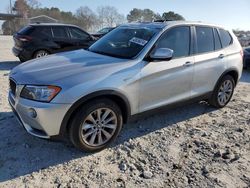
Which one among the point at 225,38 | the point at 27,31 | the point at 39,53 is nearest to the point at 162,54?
the point at 225,38

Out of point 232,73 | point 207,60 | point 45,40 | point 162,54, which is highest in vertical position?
point 162,54

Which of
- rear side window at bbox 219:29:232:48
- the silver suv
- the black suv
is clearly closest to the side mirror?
the silver suv

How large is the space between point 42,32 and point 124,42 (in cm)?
667

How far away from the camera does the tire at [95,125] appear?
12.3 feet

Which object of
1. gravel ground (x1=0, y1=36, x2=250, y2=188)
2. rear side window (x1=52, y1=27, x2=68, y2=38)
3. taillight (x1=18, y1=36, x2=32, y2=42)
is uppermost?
rear side window (x1=52, y1=27, x2=68, y2=38)

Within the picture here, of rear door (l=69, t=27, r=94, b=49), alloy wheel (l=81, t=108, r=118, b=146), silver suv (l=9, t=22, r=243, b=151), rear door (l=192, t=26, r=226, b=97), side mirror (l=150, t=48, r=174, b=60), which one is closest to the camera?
silver suv (l=9, t=22, r=243, b=151)

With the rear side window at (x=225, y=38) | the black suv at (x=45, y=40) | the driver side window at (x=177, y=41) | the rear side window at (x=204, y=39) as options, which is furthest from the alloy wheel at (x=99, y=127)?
the black suv at (x=45, y=40)

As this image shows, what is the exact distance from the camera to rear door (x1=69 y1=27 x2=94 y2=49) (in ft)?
36.4

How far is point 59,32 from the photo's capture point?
1093 cm

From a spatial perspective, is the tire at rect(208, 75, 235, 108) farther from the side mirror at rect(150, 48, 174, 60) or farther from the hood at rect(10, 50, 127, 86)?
the hood at rect(10, 50, 127, 86)

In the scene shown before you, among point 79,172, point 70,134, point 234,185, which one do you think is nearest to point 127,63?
point 70,134

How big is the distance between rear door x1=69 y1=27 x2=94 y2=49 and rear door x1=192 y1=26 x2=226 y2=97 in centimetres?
644

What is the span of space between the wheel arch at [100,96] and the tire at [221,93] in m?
2.28

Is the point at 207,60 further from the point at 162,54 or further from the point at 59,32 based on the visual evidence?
the point at 59,32
